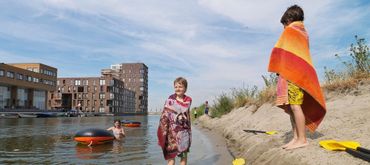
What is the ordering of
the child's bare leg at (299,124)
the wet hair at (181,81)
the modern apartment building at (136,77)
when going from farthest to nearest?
the modern apartment building at (136,77), the wet hair at (181,81), the child's bare leg at (299,124)

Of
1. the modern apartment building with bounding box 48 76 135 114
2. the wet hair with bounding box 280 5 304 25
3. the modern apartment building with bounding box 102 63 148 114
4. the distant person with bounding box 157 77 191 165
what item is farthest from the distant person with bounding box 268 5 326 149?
the modern apartment building with bounding box 102 63 148 114

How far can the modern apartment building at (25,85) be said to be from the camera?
236 ft

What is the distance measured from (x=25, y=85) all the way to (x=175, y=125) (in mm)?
81756

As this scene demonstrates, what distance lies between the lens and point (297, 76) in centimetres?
539

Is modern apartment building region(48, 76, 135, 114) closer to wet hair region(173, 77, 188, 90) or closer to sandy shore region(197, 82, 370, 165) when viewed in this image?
sandy shore region(197, 82, 370, 165)

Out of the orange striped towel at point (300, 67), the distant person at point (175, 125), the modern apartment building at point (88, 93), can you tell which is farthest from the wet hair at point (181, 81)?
the modern apartment building at point (88, 93)

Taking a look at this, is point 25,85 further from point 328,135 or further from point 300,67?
point 300,67

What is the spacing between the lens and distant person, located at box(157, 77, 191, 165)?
5.68 m

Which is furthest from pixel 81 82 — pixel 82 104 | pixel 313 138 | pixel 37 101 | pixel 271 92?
pixel 313 138

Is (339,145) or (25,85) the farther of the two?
(25,85)

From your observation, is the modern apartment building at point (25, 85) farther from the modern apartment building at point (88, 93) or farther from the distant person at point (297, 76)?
the distant person at point (297, 76)

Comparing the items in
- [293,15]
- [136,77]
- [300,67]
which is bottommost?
[300,67]

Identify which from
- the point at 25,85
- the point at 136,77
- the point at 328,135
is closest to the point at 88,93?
the point at 25,85

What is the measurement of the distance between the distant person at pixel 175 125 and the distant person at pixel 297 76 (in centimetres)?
149
